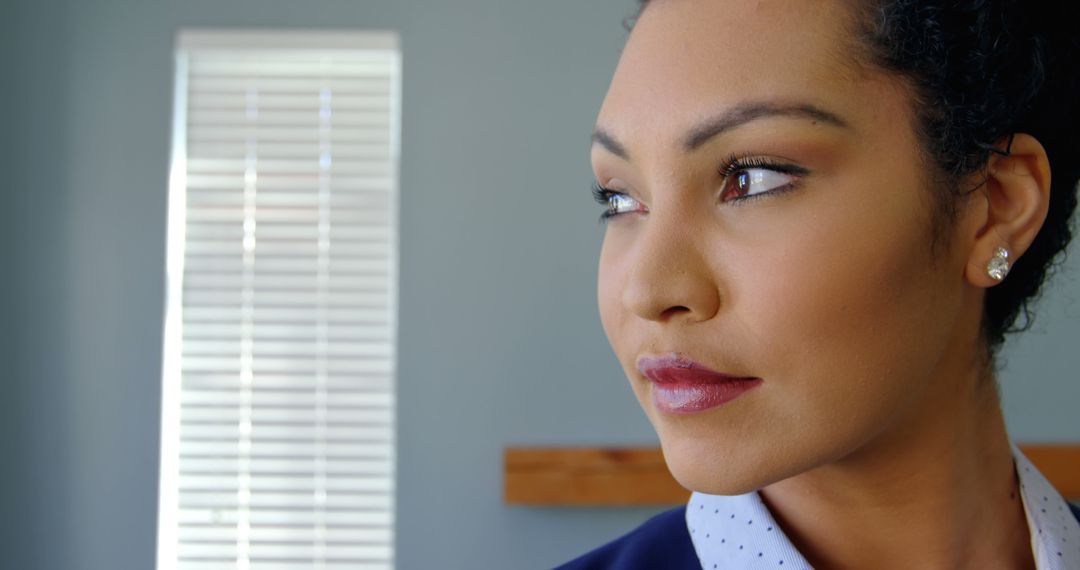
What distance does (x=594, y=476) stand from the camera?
2.24 meters

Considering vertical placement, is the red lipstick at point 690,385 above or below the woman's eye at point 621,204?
below

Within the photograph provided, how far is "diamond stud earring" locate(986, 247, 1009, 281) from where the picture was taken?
677 mm

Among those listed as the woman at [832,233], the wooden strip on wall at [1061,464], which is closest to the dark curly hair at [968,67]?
the woman at [832,233]

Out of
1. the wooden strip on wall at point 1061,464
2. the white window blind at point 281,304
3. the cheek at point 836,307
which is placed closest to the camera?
the cheek at point 836,307

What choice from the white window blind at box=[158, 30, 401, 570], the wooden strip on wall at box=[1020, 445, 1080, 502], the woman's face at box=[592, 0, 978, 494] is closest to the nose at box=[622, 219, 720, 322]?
the woman's face at box=[592, 0, 978, 494]

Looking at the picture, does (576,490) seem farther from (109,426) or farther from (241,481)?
(109,426)

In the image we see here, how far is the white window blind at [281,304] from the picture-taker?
7.73ft

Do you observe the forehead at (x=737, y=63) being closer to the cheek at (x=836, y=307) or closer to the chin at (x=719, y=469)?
the cheek at (x=836, y=307)

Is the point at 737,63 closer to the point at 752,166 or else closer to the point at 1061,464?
the point at 752,166

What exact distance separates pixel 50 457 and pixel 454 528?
974 mm

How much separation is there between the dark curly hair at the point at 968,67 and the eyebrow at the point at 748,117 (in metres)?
0.05

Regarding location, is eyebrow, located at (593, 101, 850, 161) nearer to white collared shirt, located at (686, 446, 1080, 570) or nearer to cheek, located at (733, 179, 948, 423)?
cheek, located at (733, 179, 948, 423)

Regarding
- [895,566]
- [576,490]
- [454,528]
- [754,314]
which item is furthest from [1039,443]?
[754,314]

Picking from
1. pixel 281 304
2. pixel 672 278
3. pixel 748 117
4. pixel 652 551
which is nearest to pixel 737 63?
A: pixel 748 117
